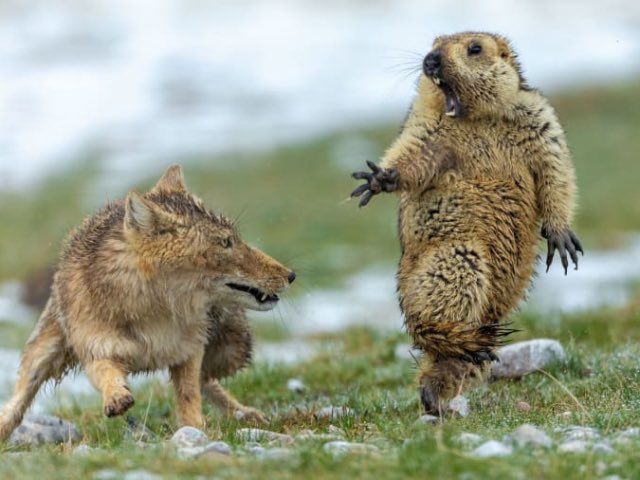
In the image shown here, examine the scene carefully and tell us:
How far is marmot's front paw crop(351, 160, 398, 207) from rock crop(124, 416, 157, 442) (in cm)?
218

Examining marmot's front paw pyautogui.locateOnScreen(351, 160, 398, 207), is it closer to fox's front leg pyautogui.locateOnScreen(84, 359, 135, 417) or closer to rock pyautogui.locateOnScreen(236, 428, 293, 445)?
rock pyautogui.locateOnScreen(236, 428, 293, 445)

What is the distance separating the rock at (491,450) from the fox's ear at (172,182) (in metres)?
3.83

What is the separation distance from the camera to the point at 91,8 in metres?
71.9

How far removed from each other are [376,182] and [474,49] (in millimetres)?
1505

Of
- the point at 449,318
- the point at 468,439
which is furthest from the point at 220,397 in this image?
the point at 468,439

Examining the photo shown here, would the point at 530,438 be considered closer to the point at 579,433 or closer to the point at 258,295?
the point at 579,433

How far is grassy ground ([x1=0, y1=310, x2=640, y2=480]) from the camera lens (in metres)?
5.69

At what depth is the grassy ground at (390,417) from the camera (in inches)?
224

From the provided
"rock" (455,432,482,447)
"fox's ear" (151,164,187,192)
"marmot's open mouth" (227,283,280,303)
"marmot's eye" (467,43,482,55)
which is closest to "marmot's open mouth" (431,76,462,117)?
"marmot's eye" (467,43,482,55)

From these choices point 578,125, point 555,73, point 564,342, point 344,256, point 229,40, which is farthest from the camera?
point 229,40

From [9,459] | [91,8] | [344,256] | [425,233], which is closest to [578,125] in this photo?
[344,256]

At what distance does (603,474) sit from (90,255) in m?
4.50

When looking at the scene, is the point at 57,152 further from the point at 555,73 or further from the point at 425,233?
the point at 425,233

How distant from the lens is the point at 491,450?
5.94m
